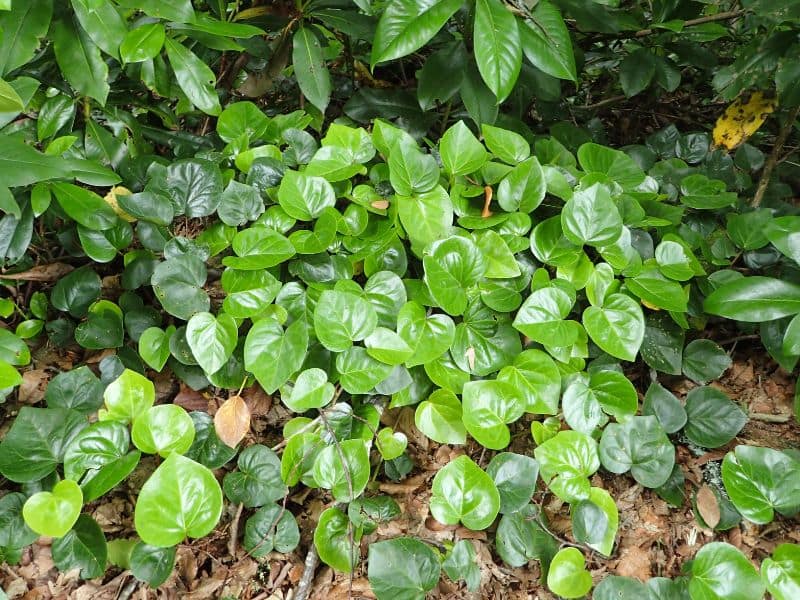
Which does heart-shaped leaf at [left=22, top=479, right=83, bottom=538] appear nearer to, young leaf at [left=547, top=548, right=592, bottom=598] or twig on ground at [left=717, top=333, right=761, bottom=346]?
young leaf at [left=547, top=548, right=592, bottom=598]

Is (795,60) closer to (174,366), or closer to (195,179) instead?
(195,179)

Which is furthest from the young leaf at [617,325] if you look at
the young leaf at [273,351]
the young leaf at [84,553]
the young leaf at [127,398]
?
the young leaf at [84,553]

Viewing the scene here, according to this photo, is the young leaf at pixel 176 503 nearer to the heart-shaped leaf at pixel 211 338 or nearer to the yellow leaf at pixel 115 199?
the heart-shaped leaf at pixel 211 338

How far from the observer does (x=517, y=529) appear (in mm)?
1203

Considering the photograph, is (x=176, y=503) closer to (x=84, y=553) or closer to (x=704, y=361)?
(x=84, y=553)

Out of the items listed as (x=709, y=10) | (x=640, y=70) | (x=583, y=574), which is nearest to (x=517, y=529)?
(x=583, y=574)

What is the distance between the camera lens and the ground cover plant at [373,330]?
1.15m

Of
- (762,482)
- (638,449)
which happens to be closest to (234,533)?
(638,449)

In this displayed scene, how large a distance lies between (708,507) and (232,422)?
1.14 metres

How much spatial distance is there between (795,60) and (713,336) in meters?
0.83

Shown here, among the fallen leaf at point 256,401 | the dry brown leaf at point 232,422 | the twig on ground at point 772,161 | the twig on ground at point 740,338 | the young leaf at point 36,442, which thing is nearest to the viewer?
the young leaf at point 36,442

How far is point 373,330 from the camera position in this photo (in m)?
1.24

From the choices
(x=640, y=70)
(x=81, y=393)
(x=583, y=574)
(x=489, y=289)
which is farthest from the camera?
(x=640, y=70)

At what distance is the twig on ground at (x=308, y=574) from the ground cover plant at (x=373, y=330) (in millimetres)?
11
